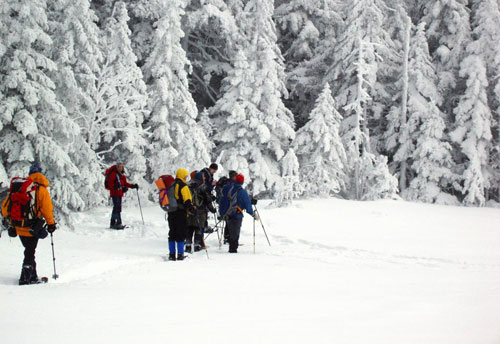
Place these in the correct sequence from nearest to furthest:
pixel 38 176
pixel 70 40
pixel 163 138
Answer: pixel 38 176 → pixel 70 40 → pixel 163 138

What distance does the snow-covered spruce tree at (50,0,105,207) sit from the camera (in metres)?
14.1

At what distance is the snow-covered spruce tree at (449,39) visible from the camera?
2511 cm

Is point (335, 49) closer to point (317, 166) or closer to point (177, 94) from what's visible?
point (317, 166)

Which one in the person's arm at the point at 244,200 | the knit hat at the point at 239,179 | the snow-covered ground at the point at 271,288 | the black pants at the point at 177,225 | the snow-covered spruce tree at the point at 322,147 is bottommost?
the snow-covered ground at the point at 271,288

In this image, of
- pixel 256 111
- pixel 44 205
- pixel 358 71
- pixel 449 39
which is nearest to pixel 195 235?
pixel 44 205

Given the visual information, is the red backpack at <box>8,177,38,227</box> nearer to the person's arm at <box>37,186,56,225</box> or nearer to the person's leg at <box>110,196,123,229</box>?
the person's arm at <box>37,186,56,225</box>

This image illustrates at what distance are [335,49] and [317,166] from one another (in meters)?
8.71

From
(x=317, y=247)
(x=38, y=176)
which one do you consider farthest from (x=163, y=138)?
(x=38, y=176)

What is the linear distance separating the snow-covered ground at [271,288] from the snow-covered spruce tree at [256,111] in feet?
28.4

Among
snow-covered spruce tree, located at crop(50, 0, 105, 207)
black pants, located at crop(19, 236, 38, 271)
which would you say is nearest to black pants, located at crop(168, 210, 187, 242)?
black pants, located at crop(19, 236, 38, 271)

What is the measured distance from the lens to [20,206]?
24.0ft

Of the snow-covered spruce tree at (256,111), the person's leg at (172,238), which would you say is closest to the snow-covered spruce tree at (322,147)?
the snow-covered spruce tree at (256,111)

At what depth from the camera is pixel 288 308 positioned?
5527mm

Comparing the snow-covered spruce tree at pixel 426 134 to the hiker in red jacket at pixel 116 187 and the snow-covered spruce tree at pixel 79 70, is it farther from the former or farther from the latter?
the hiker in red jacket at pixel 116 187
